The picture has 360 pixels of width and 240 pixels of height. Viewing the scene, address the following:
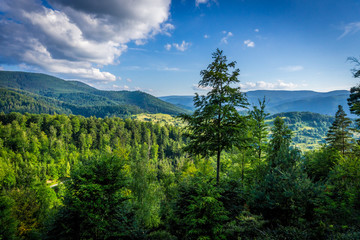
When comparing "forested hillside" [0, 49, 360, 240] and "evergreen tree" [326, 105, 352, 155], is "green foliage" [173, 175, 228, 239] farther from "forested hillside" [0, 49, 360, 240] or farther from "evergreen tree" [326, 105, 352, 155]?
"evergreen tree" [326, 105, 352, 155]

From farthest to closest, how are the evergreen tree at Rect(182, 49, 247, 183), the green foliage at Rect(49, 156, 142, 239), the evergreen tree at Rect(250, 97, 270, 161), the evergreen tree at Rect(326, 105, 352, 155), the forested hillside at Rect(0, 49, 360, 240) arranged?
the evergreen tree at Rect(326, 105, 352, 155) → the evergreen tree at Rect(250, 97, 270, 161) → the evergreen tree at Rect(182, 49, 247, 183) → the green foliage at Rect(49, 156, 142, 239) → the forested hillside at Rect(0, 49, 360, 240)

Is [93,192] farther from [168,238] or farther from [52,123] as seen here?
[52,123]

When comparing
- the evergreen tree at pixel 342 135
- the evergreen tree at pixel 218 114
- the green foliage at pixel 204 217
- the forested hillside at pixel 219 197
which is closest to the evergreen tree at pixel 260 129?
the forested hillside at pixel 219 197

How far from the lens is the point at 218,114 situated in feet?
38.2

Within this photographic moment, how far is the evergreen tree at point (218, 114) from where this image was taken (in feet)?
37.2

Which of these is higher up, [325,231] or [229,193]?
[325,231]

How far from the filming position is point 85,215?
852cm

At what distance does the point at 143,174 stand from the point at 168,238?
1299 centimetres

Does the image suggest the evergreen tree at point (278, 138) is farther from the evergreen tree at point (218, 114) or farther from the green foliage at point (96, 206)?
the green foliage at point (96, 206)

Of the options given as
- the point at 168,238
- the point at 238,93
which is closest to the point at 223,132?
the point at 238,93

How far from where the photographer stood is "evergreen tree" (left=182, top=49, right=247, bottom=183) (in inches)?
447

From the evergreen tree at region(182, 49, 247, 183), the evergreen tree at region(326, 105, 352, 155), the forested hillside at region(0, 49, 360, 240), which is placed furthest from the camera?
the evergreen tree at region(326, 105, 352, 155)

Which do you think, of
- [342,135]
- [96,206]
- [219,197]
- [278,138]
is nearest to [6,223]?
[96,206]

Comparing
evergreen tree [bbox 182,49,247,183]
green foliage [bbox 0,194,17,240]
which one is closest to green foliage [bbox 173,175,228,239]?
evergreen tree [bbox 182,49,247,183]
